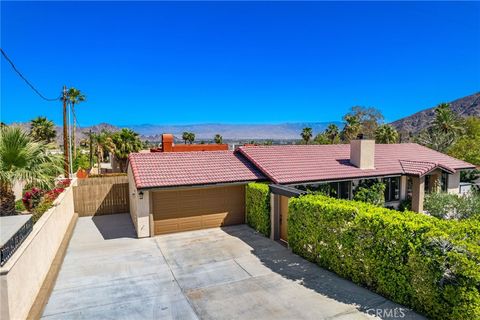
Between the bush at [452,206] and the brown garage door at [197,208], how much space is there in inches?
420

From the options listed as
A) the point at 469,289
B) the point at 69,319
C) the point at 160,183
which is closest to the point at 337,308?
the point at 469,289

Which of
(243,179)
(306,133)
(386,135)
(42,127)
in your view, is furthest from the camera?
(306,133)

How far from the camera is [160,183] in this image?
550 inches

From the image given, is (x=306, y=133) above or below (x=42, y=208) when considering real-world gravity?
above

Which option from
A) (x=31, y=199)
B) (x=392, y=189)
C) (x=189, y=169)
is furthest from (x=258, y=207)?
(x=392, y=189)

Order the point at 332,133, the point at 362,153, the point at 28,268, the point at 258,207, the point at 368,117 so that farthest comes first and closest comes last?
the point at 368,117 < the point at 332,133 < the point at 362,153 < the point at 258,207 < the point at 28,268

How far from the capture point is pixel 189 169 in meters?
15.7

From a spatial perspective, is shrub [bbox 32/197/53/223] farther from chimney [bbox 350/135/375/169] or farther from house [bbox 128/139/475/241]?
chimney [bbox 350/135/375/169]

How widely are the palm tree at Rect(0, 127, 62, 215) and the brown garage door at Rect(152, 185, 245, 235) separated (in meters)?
4.68

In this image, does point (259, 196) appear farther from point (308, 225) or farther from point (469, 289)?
point (469, 289)

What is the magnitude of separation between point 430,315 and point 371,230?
2.28 metres

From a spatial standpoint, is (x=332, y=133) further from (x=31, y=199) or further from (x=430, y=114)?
(x=430, y=114)

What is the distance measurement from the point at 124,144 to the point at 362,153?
2309cm

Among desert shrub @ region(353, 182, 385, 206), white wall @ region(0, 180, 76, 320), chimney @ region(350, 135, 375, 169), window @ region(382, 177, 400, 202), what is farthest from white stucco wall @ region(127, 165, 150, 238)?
window @ region(382, 177, 400, 202)
